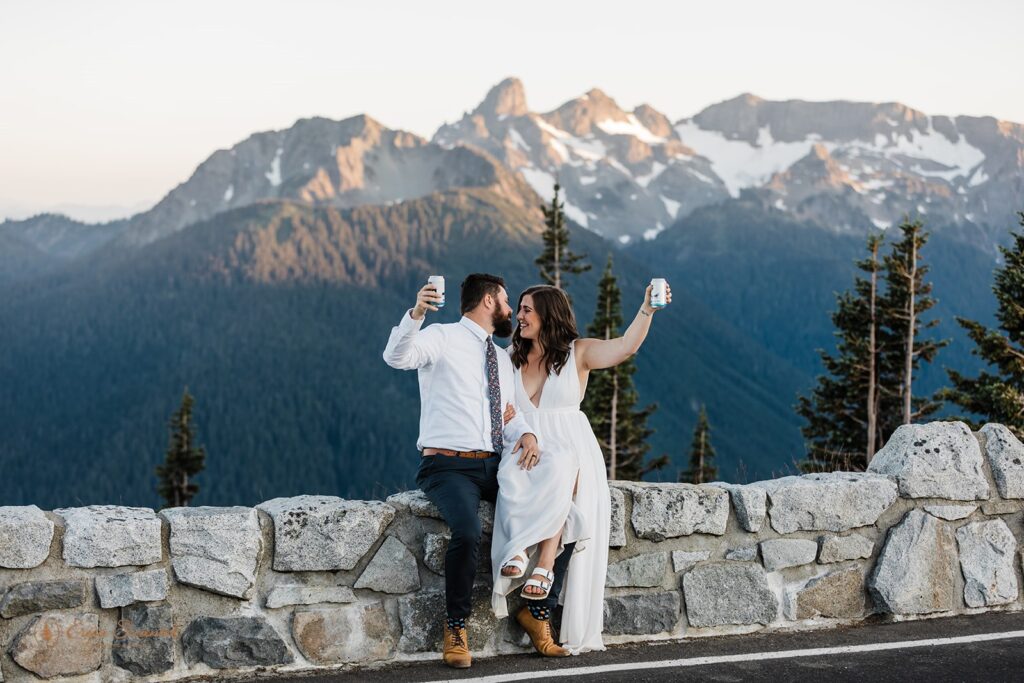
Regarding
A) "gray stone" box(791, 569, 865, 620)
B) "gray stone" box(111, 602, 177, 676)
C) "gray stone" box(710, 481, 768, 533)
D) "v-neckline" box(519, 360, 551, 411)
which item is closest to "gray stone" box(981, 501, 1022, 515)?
"gray stone" box(791, 569, 865, 620)

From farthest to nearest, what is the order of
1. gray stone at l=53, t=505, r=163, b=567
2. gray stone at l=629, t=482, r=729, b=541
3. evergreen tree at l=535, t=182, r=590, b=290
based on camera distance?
evergreen tree at l=535, t=182, r=590, b=290 → gray stone at l=629, t=482, r=729, b=541 → gray stone at l=53, t=505, r=163, b=567

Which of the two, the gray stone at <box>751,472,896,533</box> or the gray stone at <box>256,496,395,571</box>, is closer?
the gray stone at <box>256,496,395,571</box>

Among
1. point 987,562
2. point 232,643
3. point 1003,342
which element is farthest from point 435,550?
point 1003,342

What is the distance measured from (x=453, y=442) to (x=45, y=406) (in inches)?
7871

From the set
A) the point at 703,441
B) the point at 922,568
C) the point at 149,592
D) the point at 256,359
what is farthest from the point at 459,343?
the point at 256,359

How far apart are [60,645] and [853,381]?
38.5 meters

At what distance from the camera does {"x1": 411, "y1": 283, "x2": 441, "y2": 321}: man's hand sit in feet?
19.9

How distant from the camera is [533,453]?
6.32 m

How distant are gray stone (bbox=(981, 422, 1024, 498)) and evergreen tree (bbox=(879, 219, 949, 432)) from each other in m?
33.0

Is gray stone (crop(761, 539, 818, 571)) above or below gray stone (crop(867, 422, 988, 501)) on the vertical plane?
below

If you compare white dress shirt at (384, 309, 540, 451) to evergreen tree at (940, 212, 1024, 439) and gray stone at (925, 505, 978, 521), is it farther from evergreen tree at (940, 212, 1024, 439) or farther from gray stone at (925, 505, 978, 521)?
evergreen tree at (940, 212, 1024, 439)

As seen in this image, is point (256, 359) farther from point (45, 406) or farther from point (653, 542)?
point (653, 542)

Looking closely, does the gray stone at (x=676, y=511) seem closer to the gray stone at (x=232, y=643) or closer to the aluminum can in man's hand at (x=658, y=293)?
the aluminum can in man's hand at (x=658, y=293)

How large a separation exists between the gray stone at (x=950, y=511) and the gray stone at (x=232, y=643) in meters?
3.99
